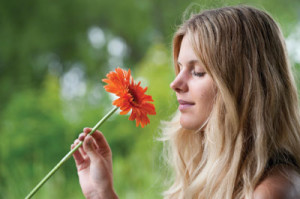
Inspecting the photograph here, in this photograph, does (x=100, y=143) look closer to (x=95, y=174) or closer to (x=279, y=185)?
(x=95, y=174)

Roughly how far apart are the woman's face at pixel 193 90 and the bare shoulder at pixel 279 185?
0.23 metres

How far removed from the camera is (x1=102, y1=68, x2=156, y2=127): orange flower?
3.25 feet

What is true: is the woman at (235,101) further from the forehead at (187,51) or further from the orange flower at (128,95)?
the orange flower at (128,95)

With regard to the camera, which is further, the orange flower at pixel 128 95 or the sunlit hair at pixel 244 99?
the sunlit hair at pixel 244 99

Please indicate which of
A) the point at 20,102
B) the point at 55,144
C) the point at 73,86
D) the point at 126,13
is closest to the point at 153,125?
the point at 55,144

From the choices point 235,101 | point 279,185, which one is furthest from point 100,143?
point 279,185

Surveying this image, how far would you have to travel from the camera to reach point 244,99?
44.6 inches

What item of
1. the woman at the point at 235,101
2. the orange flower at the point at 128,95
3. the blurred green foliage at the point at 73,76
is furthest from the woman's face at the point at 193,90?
the blurred green foliage at the point at 73,76

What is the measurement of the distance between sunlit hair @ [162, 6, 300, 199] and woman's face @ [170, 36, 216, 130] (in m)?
0.02

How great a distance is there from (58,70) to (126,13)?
139cm

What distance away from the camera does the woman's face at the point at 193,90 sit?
114cm

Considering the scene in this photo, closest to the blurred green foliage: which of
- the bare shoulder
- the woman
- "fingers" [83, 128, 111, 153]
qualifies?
"fingers" [83, 128, 111, 153]

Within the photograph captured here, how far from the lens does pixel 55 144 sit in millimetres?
3916

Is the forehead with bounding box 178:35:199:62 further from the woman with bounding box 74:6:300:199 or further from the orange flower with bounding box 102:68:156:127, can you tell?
the orange flower with bounding box 102:68:156:127
